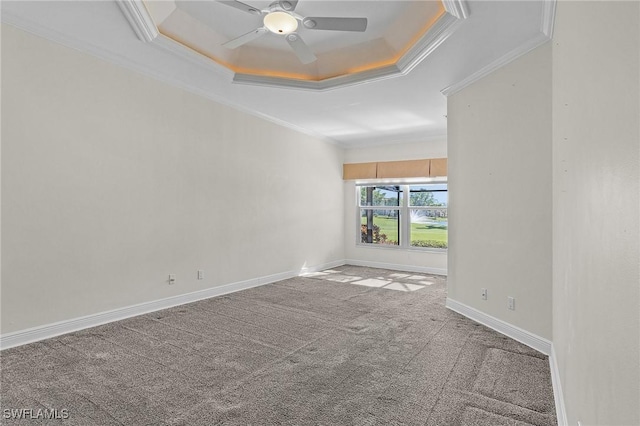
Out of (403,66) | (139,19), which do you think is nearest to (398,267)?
(403,66)

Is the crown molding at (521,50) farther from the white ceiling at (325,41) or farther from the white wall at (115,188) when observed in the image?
the white wall at (115,188)

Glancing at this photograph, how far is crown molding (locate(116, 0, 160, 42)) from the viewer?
9.10ft

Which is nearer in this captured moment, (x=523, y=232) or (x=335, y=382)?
(x=335, y=382)

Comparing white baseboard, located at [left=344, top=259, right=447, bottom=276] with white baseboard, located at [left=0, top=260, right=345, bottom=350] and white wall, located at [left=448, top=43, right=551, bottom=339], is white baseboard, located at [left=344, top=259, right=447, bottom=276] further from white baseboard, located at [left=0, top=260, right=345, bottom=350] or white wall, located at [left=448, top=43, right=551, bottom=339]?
white baseboard, located at [left=0, top=260, right=345, bottom=350]

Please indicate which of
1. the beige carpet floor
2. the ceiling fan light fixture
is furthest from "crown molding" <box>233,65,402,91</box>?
the beige carpet floor

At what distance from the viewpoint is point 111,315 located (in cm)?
361

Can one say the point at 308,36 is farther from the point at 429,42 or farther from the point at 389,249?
the point at 389,249

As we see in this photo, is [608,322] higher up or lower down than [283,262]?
higher up

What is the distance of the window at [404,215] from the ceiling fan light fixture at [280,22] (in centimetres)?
495

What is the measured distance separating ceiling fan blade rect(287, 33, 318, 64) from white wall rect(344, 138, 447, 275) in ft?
13.4

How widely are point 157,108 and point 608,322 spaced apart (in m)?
4.48

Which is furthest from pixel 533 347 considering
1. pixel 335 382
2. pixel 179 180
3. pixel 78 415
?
pixel 179 180

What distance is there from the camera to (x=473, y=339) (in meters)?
3.22

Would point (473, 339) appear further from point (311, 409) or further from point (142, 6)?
point (142, 6)
